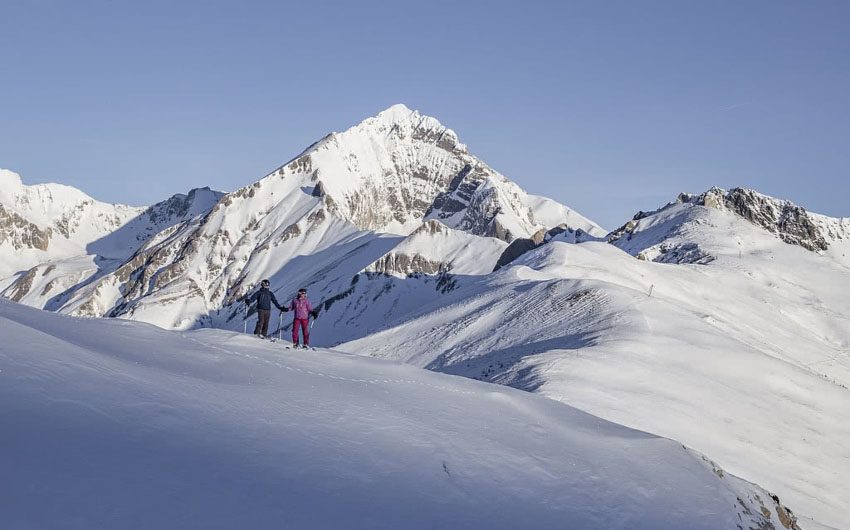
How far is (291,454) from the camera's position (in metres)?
9.41

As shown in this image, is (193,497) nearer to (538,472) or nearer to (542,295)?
(538,472)

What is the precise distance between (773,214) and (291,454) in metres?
130

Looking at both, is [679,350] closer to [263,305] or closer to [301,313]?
[301,313]

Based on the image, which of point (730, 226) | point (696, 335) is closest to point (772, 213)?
point (730, 226)

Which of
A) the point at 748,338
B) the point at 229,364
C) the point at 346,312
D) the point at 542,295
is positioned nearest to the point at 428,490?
the point at 229,364

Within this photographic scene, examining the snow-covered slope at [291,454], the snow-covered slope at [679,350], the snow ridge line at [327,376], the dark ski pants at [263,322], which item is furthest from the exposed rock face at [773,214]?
the snow-covered slope at [291,454]

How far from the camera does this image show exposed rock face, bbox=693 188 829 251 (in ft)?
389

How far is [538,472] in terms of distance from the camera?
37.0 ft

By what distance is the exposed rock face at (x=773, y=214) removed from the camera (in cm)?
11869

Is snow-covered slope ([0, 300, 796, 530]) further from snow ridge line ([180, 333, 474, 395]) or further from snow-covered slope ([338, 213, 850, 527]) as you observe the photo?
snow-covered slope ([338, 213, 850, 527])

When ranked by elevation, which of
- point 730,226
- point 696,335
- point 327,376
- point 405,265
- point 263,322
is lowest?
point 327,376

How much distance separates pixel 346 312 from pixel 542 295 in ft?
342

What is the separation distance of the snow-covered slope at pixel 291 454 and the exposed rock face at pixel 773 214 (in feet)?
385

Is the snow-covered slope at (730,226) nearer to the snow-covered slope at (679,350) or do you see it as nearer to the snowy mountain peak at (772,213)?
the snowy mountain peak at (772,213)
